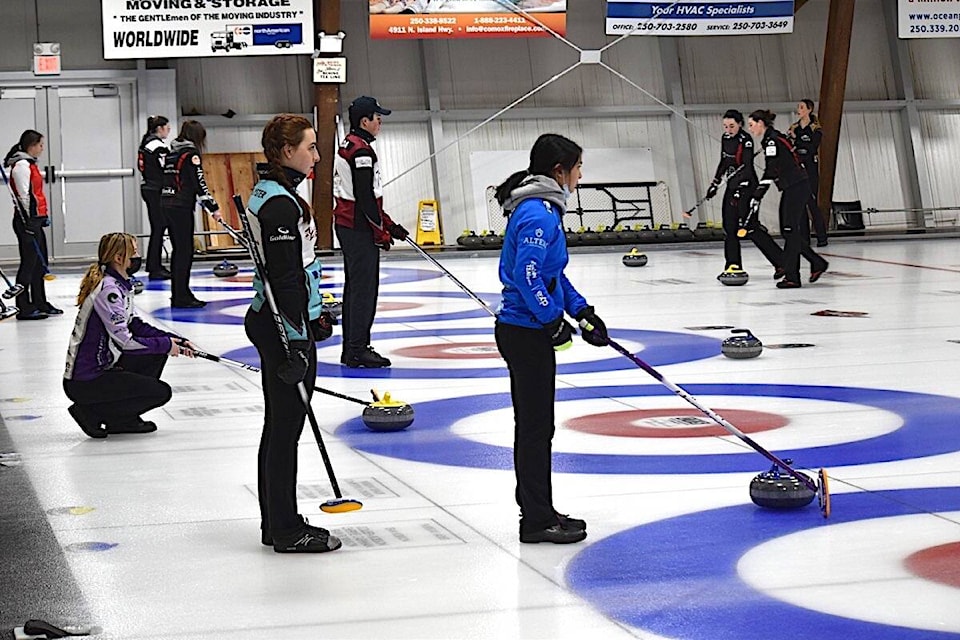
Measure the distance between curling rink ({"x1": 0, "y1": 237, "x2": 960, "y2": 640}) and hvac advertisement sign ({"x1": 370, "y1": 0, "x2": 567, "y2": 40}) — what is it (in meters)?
11.2

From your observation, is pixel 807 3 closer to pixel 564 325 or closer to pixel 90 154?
pixel 90 154

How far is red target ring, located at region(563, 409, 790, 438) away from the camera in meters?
7.81

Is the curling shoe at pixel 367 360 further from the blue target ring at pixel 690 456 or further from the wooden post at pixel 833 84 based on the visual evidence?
the wooden post at pixel 833 84

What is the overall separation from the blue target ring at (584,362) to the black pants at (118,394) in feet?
7.88

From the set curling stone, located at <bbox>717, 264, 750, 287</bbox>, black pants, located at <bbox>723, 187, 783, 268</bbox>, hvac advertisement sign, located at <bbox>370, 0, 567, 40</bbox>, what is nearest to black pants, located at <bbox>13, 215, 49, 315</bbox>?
black pants, located at <bbox>723, 187, 783, 268</bbox>

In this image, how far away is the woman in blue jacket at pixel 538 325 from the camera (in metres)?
5.41

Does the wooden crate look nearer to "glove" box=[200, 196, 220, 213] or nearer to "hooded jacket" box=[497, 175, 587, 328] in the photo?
"glove" box=[200, 196, 220, 213]

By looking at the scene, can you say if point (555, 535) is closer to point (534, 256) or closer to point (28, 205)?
point (534, 256)

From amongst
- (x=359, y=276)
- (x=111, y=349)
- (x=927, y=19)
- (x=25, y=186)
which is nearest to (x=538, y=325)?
(x=111, y=349)

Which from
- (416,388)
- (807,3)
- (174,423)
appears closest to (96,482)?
(174,423)

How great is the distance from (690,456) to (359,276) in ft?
12.7

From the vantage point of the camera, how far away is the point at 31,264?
14312 mm

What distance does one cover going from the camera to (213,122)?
24203mm

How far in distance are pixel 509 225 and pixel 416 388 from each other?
4309 mm
